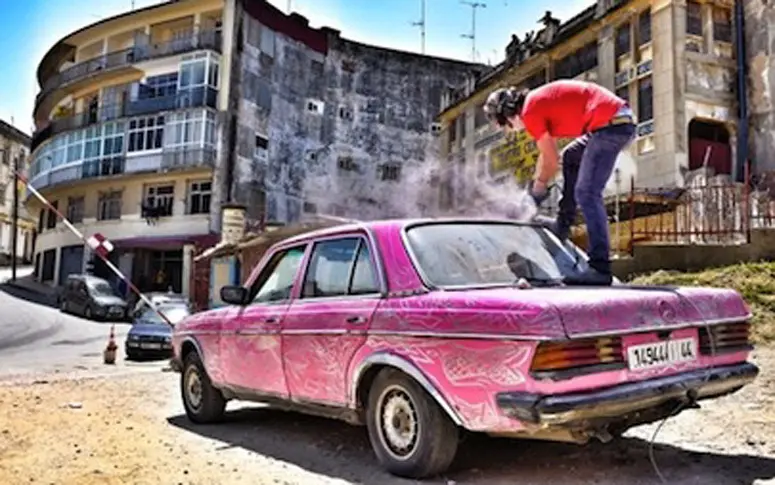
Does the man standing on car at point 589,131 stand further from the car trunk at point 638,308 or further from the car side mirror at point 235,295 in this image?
the car side mirror at point 235,295

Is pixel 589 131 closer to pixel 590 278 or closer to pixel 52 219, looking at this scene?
pixel 590 278

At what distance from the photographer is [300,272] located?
491 centimetres

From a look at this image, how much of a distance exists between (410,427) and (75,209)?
124ft

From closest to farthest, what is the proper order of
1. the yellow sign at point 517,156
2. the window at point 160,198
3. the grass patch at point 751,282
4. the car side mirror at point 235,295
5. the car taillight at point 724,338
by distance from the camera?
the car taillight at point 724,338, the car side mirror at point 235,295, the grass patch at point 751,282, the yellow sign at point 517,156, the window at point 160,198

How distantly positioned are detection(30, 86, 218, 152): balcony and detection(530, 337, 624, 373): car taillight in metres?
31.3

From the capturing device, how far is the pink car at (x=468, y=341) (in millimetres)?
3129

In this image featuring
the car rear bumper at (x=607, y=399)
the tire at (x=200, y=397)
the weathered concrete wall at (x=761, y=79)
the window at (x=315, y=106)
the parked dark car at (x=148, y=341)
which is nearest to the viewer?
the car rear bumper at (x=607, y=399)

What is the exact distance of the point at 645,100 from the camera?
21.7 metres

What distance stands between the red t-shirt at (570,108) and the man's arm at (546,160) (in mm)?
50

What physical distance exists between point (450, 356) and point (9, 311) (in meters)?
26.8

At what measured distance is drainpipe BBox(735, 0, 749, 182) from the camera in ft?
69.5

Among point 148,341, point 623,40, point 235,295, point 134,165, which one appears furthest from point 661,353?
point 134,165

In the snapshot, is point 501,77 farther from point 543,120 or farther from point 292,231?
point 543,120

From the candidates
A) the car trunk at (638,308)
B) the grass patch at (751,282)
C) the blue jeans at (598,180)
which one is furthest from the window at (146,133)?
the car trunk at (638,308)
